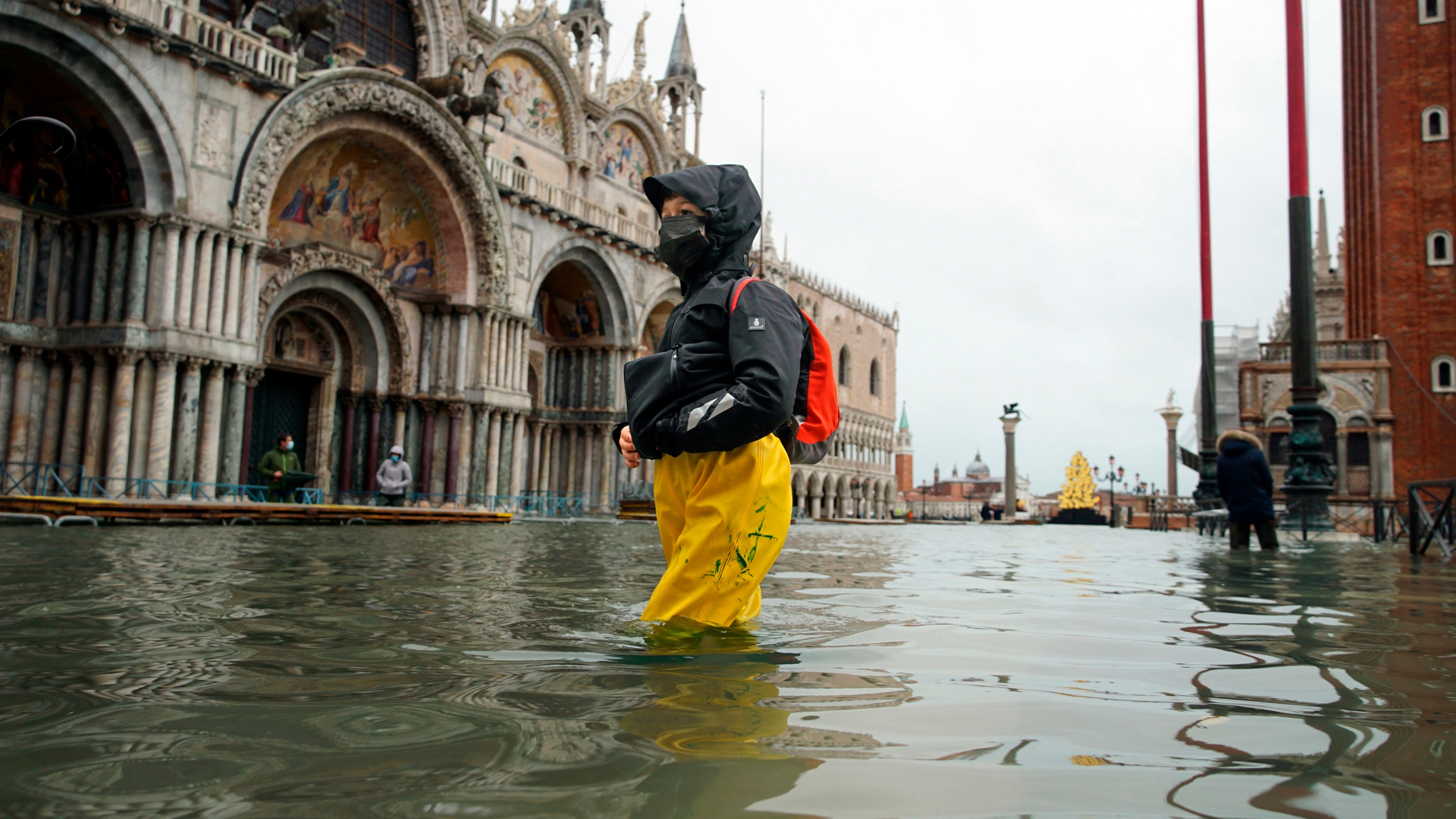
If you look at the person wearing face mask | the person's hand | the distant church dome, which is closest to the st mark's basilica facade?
the person wearing face mask

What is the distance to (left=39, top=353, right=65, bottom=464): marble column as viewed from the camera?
13.5 metres

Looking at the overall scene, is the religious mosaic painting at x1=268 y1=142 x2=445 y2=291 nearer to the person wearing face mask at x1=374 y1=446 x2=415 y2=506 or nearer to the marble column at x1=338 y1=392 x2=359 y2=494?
the marble column at x1=338 y1=392 x2=359 y2=494

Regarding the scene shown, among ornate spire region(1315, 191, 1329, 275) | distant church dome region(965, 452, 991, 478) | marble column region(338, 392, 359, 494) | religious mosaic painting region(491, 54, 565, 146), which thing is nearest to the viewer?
marble column region(338, 392, 359, 494)

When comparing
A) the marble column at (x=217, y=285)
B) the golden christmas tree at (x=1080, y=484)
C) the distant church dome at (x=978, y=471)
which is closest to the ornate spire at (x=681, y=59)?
the marble column at (x=217, y=285)

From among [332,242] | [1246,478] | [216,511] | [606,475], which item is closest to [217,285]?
[332,242]

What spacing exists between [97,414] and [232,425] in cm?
181

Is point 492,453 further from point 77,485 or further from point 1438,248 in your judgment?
point 1438,248

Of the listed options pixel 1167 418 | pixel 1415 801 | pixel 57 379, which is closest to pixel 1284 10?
pixel 1415 801

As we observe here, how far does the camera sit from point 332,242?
17422 millimetres

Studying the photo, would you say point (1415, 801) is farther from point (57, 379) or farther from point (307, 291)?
point (307, 291)

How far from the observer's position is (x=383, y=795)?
1203mm

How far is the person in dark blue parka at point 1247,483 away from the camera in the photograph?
8.69 meters

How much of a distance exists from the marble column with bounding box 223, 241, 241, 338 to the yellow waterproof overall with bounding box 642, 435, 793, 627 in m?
13.6

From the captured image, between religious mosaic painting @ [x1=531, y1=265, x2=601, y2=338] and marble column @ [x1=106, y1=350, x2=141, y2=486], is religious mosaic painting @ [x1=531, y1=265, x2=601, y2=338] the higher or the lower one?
the higher one
